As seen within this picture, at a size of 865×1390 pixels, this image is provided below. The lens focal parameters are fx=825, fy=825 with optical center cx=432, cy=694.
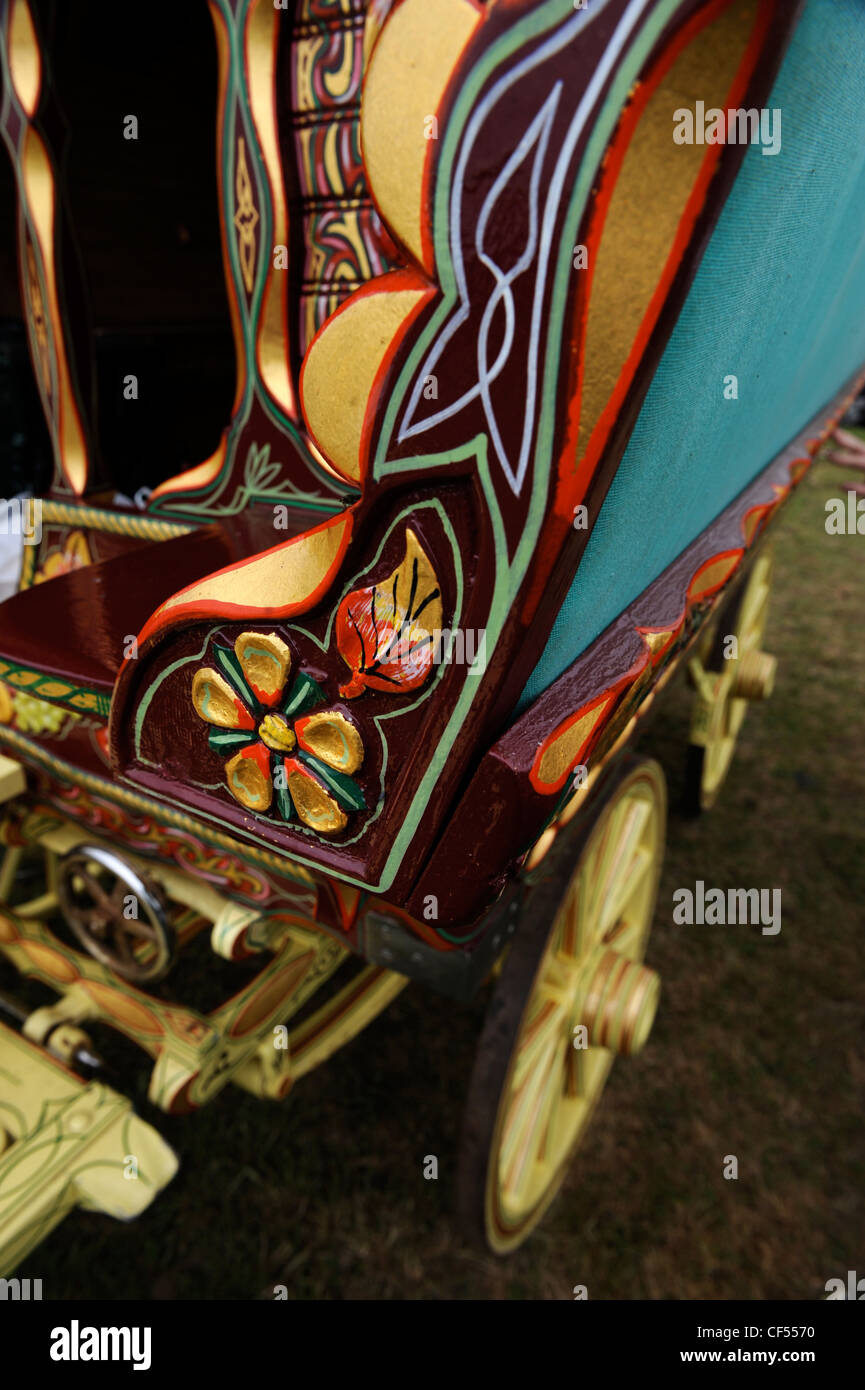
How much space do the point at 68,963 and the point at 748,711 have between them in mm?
2676

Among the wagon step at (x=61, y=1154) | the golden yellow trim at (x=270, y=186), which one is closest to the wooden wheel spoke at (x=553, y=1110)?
the wagon step at (x=61, y=1154)

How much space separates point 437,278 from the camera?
0.44 metres

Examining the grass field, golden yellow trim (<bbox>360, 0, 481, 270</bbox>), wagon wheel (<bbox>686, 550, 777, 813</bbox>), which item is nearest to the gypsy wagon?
golden yellow trim (<bbox>360, 0, 481, 270</bbox>)

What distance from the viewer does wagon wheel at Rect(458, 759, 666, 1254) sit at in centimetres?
116

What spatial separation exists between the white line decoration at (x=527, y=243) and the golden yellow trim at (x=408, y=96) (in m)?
0.02

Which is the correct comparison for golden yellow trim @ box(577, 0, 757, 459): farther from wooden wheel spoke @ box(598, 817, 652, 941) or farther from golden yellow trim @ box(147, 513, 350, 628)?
wooden wheel spoke @ box(598, 817, 652, 941)

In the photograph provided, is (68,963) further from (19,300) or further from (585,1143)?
(19,300)

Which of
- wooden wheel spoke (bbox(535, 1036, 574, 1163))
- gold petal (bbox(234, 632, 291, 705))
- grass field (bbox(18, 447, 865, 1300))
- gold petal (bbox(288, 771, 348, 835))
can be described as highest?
gold petal (bbox(234, 632, 291, 705))

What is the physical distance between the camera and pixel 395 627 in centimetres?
57

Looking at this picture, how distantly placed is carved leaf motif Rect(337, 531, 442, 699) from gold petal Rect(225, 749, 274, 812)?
14cm

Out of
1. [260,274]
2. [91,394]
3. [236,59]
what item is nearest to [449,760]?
[260,274]

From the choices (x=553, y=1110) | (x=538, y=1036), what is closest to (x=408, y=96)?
(x=538, y=1036)

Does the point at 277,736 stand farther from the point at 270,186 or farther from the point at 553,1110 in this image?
the point at 553,1110

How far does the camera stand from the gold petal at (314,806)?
0.67 metres
